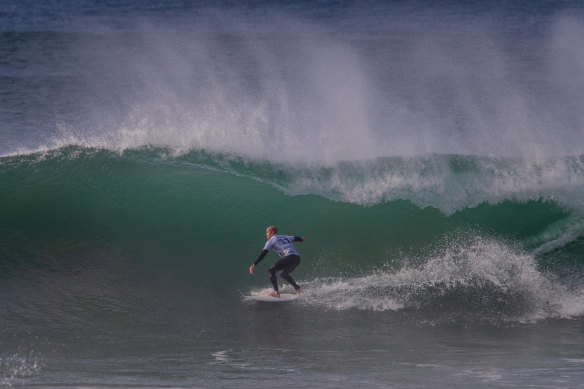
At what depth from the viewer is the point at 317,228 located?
11.4m

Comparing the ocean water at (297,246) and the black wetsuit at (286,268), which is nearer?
the ocean water at (297,246)

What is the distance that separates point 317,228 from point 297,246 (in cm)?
66

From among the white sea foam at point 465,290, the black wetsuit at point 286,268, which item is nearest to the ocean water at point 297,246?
the white sea foam at point 465,290

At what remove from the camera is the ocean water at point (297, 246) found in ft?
24.0

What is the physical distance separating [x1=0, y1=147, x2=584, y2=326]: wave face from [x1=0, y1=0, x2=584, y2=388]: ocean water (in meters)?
0.03

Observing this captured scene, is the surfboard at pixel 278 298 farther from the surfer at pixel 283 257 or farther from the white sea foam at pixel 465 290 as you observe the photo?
the white sea foam at pixel 465 290

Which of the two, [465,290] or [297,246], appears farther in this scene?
[297,246]

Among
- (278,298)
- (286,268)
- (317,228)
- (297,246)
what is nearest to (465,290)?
(286,268)

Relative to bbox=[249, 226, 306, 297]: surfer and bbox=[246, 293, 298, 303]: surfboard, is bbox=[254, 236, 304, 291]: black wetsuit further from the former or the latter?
bbox=[246, 293, 298, 303]: surfboard

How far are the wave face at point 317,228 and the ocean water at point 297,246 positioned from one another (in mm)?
32

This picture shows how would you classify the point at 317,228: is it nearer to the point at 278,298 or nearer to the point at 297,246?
the point at 297,246

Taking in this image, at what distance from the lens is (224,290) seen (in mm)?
9883

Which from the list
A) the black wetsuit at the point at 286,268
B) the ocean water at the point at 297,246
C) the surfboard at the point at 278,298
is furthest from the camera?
the black wetsuit at the point at 286,268

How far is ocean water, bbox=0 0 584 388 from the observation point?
733 centimetres
